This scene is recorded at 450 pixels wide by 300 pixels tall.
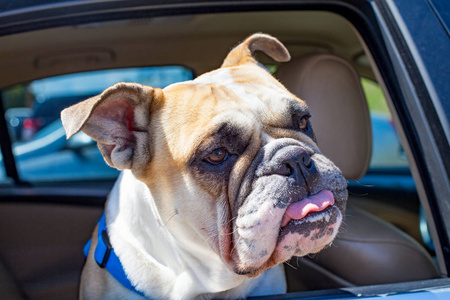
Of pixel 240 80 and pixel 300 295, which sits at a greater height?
pixel 240 80

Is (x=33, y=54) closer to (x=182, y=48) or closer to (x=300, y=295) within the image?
(x=182, y=48)

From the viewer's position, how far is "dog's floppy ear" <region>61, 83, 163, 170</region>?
5.70ft

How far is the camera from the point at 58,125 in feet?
24.6

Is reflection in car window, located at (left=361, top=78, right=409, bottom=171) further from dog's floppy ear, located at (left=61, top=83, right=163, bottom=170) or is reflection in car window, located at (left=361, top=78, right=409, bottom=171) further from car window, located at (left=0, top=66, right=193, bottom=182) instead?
dog's floppy ear, located at (left=61, top=83, right=163, bottom=170)

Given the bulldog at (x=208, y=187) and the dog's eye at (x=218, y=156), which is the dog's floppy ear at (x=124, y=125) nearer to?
the bulldog at (x=208, y=187)

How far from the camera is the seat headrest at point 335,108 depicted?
228 cm

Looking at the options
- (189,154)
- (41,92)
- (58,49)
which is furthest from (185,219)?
(41,92)

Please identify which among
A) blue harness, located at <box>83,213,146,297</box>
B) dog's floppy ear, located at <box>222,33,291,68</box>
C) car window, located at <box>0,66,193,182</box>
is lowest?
car window, located at <box>0,66,193,182</box>

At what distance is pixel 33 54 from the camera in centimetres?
298

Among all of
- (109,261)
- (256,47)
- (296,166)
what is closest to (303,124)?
(296,166)

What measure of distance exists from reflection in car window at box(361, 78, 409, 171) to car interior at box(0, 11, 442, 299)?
2.39ft

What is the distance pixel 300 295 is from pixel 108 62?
2.26 metres

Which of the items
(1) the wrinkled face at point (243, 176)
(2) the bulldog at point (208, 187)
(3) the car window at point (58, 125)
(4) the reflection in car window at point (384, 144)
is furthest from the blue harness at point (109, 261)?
(4) the reflection in car window at point (384, 144)

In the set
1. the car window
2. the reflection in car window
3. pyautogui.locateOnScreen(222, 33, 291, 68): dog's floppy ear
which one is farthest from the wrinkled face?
the reflection in car window
